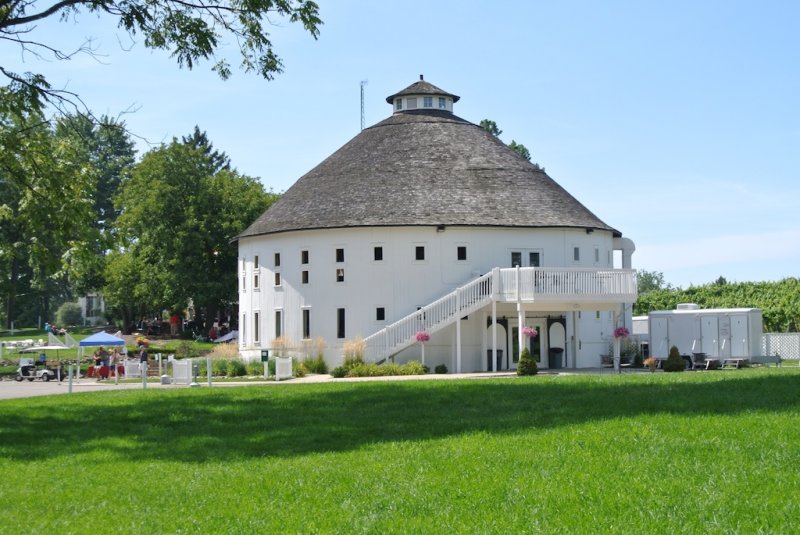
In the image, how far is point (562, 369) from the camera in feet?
142

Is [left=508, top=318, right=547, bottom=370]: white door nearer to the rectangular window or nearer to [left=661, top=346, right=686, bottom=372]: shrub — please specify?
the rectangular window

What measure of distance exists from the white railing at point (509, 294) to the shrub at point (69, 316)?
76917mm

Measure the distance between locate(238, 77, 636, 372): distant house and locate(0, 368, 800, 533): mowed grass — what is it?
1982 centimetres

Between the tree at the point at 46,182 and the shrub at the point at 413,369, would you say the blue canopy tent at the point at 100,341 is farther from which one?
the tree at the point at 46,182

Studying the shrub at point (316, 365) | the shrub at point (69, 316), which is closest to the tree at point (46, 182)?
the shrub at point (316, 365)

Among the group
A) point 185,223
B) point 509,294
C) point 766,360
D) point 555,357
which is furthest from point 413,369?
point 185,223

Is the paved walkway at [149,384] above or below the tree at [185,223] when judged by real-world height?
below

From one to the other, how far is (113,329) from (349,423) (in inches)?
3071

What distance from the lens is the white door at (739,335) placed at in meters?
41.8

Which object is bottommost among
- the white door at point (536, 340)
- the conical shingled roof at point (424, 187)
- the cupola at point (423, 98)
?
the white door at point (536, 340)

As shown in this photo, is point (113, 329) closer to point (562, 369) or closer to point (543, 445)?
point (562, 369)

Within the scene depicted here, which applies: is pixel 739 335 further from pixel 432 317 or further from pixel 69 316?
pixel 69 316

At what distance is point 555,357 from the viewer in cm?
4466

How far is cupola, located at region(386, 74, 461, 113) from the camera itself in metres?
52.6
